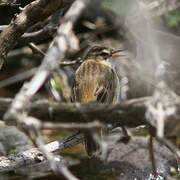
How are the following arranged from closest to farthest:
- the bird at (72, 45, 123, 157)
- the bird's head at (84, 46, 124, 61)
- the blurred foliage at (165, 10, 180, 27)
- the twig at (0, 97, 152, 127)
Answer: the twig at (0, 97, 152, 127)
the bird at (72, 45, 123, 157)
the bird's head at (84, 46, 124, 61)
the blurred foliage at (165, 10, 180, 27)

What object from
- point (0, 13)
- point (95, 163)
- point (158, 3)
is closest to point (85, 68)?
point (95, 163)

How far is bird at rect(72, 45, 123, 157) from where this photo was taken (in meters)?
4.54

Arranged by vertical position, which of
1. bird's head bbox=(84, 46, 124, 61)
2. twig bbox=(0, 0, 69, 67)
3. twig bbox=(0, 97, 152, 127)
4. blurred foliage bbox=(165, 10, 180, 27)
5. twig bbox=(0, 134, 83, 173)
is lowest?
twig bbox=(0, 134, 83, 173)

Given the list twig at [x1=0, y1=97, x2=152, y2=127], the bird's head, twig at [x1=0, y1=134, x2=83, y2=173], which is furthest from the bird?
twig at [x1=0, y1=97, x2=152, y2=127]

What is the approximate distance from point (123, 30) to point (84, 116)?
4.96 m

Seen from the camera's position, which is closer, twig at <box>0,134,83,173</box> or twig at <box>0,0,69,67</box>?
twig at <box>0,0,69,67</box>

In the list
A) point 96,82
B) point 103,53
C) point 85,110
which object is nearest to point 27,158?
point 96,82

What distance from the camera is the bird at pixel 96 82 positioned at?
4.54 m

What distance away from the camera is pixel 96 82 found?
4.87 meters

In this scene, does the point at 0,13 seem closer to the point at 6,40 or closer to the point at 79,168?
the point at 6,40

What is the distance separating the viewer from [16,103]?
240 cm

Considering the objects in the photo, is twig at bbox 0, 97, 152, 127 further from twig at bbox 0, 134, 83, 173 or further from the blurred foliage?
the blurred foliage

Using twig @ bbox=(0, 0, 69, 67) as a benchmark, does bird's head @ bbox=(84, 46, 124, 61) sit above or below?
below

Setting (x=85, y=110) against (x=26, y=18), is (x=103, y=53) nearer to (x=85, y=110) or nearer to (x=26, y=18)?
(x=26, y=18)
